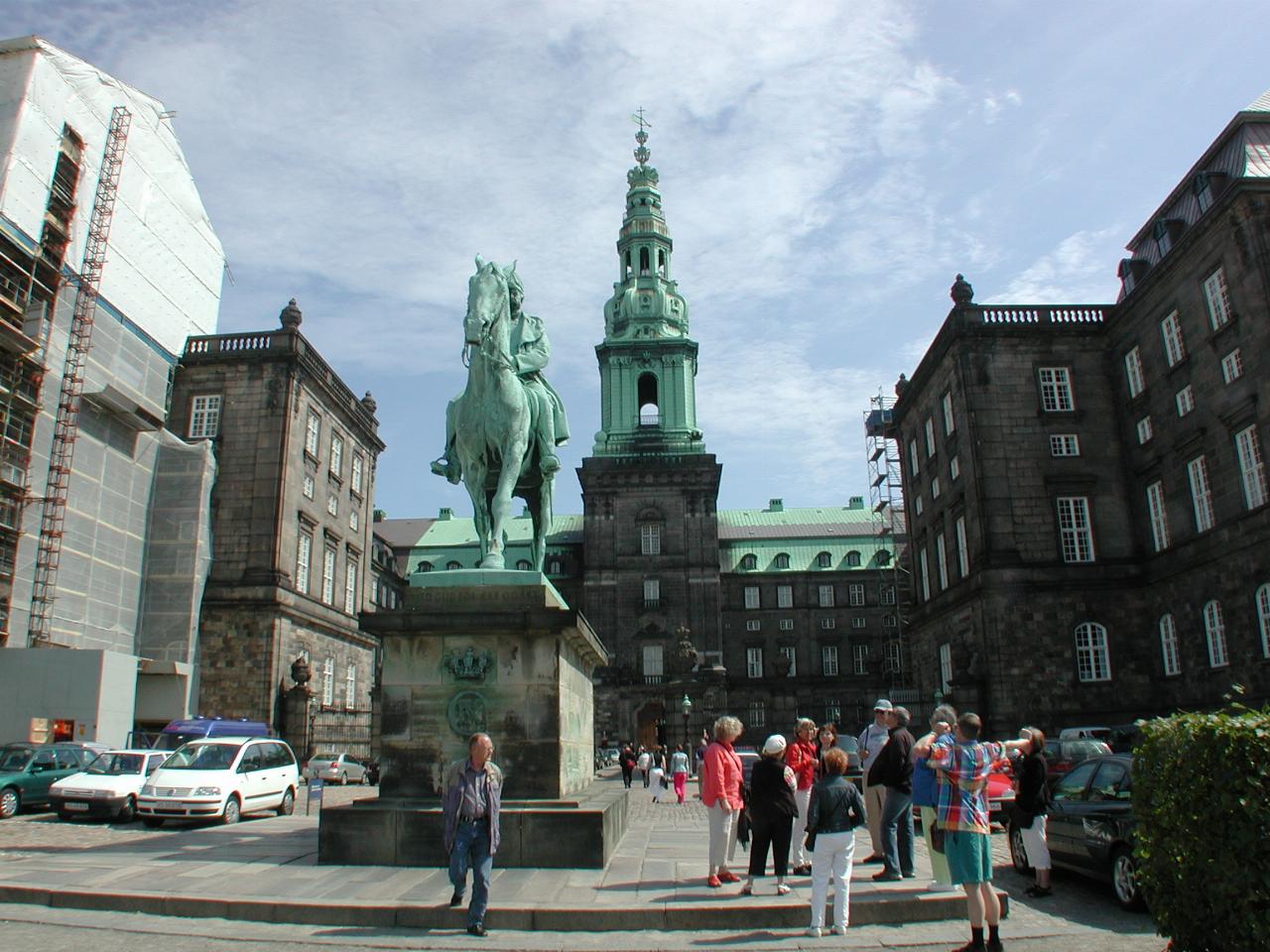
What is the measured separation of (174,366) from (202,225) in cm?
699

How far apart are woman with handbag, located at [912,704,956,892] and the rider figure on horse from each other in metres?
6.45

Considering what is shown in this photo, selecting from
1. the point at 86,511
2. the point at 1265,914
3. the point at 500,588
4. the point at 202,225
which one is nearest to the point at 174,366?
the point at 202,225

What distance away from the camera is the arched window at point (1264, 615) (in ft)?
100.0

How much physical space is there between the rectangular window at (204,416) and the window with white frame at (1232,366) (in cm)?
3892

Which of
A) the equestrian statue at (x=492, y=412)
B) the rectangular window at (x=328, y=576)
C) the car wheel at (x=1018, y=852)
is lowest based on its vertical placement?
the car wheel at (x=1018, y=852)

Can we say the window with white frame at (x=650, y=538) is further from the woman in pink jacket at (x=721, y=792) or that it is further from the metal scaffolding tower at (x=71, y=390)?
the woman in pink jacket at (x=721, y=792)

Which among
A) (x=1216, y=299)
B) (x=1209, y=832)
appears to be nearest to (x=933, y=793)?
(x=1209, y=832)

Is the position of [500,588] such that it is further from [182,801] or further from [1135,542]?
[1135,542]

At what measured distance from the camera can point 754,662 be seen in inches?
3177

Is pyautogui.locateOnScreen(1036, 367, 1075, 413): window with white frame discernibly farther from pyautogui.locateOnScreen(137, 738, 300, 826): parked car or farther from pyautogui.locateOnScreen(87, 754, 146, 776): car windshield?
pyautogui.locateOnScreen(87, 754, 146, 776): car windshield

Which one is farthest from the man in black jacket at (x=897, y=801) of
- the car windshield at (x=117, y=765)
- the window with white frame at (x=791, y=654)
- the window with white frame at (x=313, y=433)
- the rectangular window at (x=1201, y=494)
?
the window with white frame at (x=791, y=654)

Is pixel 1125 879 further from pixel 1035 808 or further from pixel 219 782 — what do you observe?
pixel 219 782

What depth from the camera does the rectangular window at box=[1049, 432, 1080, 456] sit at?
134ft

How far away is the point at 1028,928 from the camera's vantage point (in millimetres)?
9875
